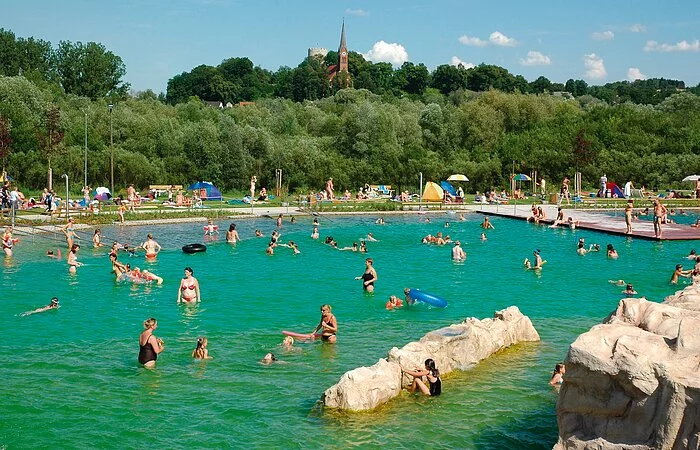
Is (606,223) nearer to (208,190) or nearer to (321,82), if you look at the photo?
(208,190)

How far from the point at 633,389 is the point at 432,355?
18.8ft

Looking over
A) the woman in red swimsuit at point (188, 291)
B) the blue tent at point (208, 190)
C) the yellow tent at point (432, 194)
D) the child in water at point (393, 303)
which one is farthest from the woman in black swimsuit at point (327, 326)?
the yellow tent at point (432, 194)

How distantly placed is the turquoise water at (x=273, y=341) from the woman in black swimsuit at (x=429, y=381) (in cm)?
19

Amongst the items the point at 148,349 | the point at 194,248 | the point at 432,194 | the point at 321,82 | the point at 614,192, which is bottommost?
the point at 148,349

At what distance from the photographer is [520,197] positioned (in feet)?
181

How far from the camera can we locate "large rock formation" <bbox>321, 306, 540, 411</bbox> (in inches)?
489

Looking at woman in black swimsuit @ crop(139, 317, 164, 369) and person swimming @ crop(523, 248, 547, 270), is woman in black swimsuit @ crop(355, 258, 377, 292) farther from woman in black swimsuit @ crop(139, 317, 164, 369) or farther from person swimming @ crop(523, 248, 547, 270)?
woman in black swimsuit @ crop(139, 317, 164, 369)

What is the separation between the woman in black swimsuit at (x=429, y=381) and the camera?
13.2 m

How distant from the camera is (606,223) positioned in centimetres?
4000

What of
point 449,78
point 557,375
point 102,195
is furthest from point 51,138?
point 449,78

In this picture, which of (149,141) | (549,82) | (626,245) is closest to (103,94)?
(149,141)

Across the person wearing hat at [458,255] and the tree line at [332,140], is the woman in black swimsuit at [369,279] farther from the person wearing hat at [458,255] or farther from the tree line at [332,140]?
the tree line at [332,140]

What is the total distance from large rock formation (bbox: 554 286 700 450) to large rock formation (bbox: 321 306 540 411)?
149 inches

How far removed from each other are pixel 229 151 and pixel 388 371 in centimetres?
4650
